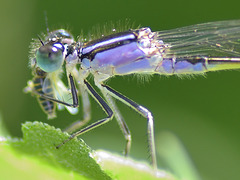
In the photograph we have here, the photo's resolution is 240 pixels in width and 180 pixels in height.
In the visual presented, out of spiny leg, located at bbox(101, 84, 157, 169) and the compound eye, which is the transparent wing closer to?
spiny leg, located at bbox(101, 84, 157, 169)

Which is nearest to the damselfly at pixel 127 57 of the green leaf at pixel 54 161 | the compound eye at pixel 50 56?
the compound eye at pixel 50 56

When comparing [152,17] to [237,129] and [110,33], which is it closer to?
[237,129]

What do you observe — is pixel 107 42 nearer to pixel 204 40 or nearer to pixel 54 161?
pixel 204 40

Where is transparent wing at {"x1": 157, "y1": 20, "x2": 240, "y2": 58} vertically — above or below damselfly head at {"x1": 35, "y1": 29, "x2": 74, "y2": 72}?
above

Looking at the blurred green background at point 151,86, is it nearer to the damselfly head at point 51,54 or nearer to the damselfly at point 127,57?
the damselfly at point 127,57

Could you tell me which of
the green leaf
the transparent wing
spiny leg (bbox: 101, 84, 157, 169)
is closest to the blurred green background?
the transparent wing

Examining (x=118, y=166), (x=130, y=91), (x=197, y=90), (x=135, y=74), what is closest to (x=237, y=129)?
(x=197, y=90)
